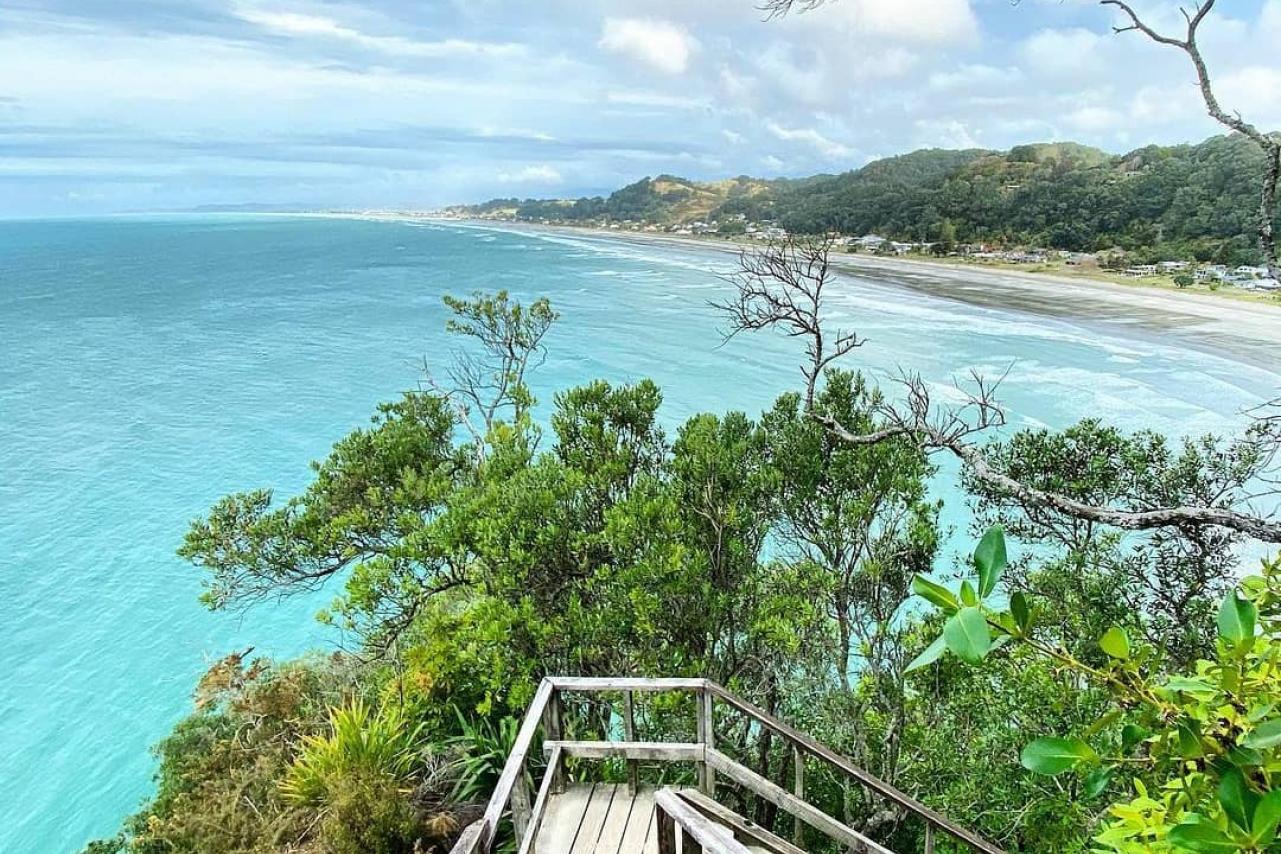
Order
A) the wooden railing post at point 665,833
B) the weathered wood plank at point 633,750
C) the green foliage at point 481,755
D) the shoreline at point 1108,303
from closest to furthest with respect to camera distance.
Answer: the wooden railing post at point 665,833 < the weathered wood plank at point 633,750 < the green foliage at point 481,755 < the shoreline at point 1108,303

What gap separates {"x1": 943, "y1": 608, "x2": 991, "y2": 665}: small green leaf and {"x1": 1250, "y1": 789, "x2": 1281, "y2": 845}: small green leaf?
1.59 feet

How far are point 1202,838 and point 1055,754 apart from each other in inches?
8.5

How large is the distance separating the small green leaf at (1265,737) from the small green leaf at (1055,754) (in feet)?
0.72

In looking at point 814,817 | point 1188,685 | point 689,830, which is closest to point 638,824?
point 814,817

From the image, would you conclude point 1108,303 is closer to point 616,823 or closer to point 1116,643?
point 616,823

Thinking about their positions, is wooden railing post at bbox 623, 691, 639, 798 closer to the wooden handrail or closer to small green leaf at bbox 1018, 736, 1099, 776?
the wooden handrail

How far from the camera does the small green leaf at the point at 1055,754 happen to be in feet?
4.11

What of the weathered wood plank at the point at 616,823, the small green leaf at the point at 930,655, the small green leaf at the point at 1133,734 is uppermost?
the small green leaf at the point at 930,655

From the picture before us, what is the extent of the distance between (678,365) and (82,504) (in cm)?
2297

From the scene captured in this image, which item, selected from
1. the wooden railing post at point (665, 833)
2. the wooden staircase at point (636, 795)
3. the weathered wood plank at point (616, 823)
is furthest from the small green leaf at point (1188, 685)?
the weathered wood plank at point (616, 823)

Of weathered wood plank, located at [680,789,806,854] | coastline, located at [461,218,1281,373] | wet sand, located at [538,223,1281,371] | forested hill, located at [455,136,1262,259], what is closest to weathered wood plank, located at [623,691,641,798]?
weathered wood plank, located at [680,789,806,854]

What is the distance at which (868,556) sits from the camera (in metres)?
6.54

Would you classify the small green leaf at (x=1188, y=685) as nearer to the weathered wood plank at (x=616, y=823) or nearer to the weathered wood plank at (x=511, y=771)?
the weathered wood plank at (x=511, y=771)

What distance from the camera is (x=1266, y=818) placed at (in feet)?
3.62
